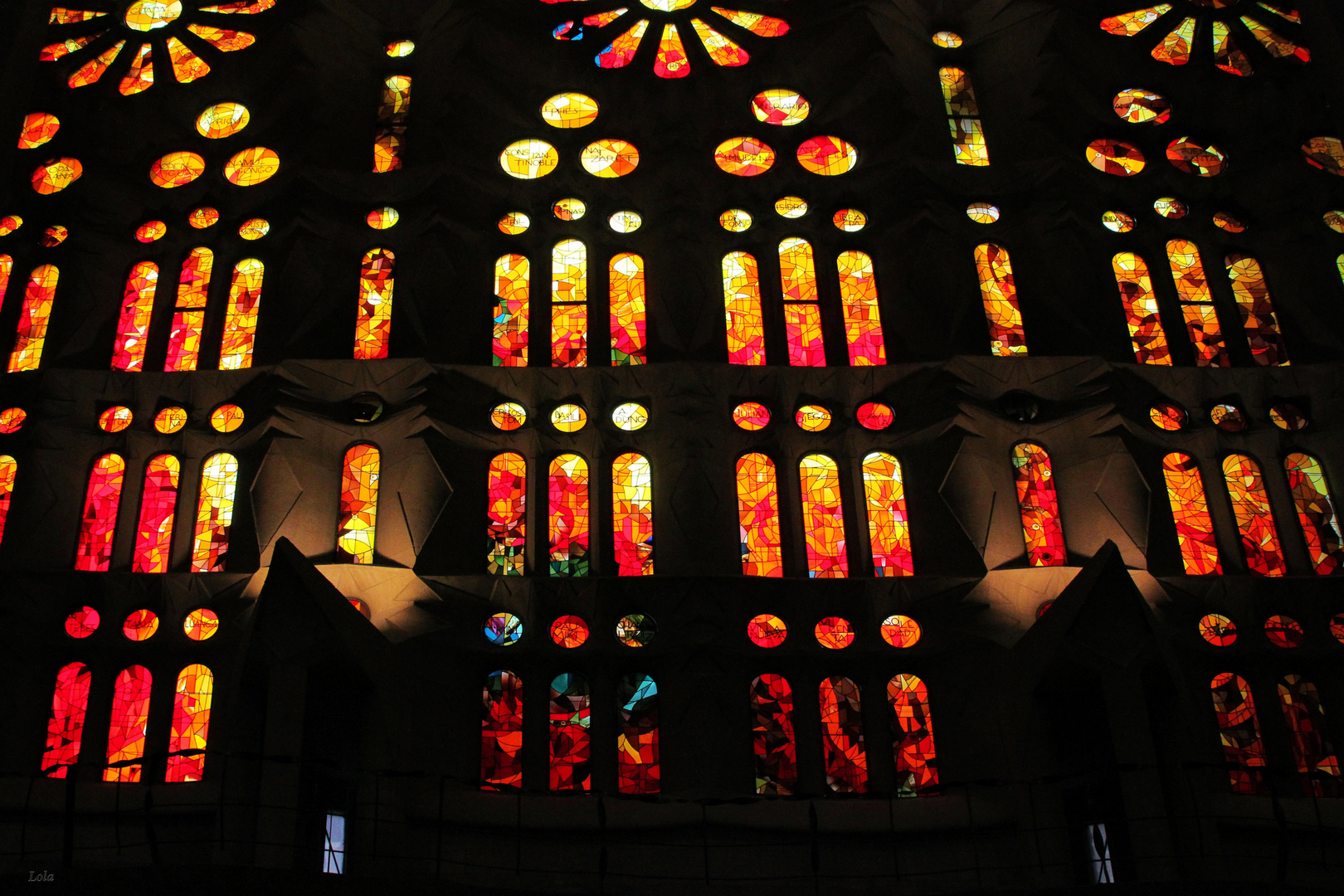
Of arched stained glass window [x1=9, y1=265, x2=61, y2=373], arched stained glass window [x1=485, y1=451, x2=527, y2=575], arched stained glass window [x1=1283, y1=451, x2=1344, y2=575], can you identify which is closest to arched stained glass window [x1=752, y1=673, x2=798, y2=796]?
arched stained glass window [x1=485, y1=451, x2=527, y2=575]

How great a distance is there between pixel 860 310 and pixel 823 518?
3.62 m

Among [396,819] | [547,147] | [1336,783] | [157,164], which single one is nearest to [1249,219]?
[1336,783]

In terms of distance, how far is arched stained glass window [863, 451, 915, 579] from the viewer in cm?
1875

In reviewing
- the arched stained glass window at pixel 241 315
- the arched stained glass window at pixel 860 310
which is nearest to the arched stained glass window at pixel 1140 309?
the arched stained glass window at pixel 860 310

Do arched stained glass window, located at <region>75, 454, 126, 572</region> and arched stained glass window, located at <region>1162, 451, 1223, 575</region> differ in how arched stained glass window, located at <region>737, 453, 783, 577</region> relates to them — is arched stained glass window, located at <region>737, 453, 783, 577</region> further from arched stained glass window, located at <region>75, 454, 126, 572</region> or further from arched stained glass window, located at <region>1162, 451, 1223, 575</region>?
arched stained glass window, located at <region>75, 454, 126, 572</region>

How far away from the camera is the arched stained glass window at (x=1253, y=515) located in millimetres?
18969

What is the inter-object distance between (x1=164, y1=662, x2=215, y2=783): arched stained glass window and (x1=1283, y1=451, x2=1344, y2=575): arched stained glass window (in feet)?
48.8

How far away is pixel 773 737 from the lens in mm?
17594

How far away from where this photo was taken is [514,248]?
70.0ft

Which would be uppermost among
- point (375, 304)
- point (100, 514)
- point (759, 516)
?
point (375, 304)

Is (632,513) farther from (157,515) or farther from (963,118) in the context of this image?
(963,118)

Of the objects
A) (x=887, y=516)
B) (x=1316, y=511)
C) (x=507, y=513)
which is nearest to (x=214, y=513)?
(x=507, y=513)

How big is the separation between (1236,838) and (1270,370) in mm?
7251

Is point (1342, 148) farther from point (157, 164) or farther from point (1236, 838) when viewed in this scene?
point (157, 164)
